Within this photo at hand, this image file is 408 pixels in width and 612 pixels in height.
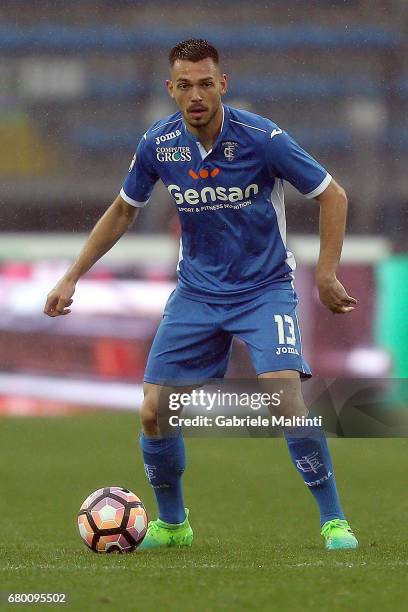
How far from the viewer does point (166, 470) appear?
15.8 feet

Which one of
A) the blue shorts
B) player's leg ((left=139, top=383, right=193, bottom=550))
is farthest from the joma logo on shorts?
player's leg ((left=139, top=383, right=193, bottom=550))

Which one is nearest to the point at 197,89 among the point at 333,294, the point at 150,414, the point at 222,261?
the point at 222,261

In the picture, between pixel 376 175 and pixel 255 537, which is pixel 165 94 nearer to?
pixel 376 175

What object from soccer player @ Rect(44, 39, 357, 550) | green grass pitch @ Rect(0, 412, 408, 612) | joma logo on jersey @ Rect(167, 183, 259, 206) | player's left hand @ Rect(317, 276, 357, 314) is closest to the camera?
green grass pitch @ Rect(0, 412, 408, 612)

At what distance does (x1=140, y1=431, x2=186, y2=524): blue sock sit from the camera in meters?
4.78

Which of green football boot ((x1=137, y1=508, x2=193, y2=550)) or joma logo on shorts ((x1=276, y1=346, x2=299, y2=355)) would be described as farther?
green football boot ((x1=137, y1=508, x2=193, y2=550))

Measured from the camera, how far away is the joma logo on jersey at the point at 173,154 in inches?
185

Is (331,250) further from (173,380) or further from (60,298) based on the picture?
(60,298)

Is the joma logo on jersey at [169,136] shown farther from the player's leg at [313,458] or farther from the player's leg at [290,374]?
the player's leg at [313,458]

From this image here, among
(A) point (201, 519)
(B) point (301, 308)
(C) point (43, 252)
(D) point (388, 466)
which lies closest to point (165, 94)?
(C) point (43, 252)

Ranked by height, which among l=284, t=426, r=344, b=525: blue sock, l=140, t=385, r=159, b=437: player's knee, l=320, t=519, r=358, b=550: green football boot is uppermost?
l=140, t=385, r=159, b=437: player's knee

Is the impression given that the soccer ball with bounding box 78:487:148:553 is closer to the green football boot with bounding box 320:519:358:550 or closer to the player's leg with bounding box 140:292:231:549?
the player's leg with bounding box 140:292:231:549

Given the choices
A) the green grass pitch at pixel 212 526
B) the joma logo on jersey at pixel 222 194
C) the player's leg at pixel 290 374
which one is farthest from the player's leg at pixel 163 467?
the joma logo on jersey at pixel 222 194

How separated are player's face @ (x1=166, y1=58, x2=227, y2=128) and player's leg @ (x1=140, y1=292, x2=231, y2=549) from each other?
2.31ft
